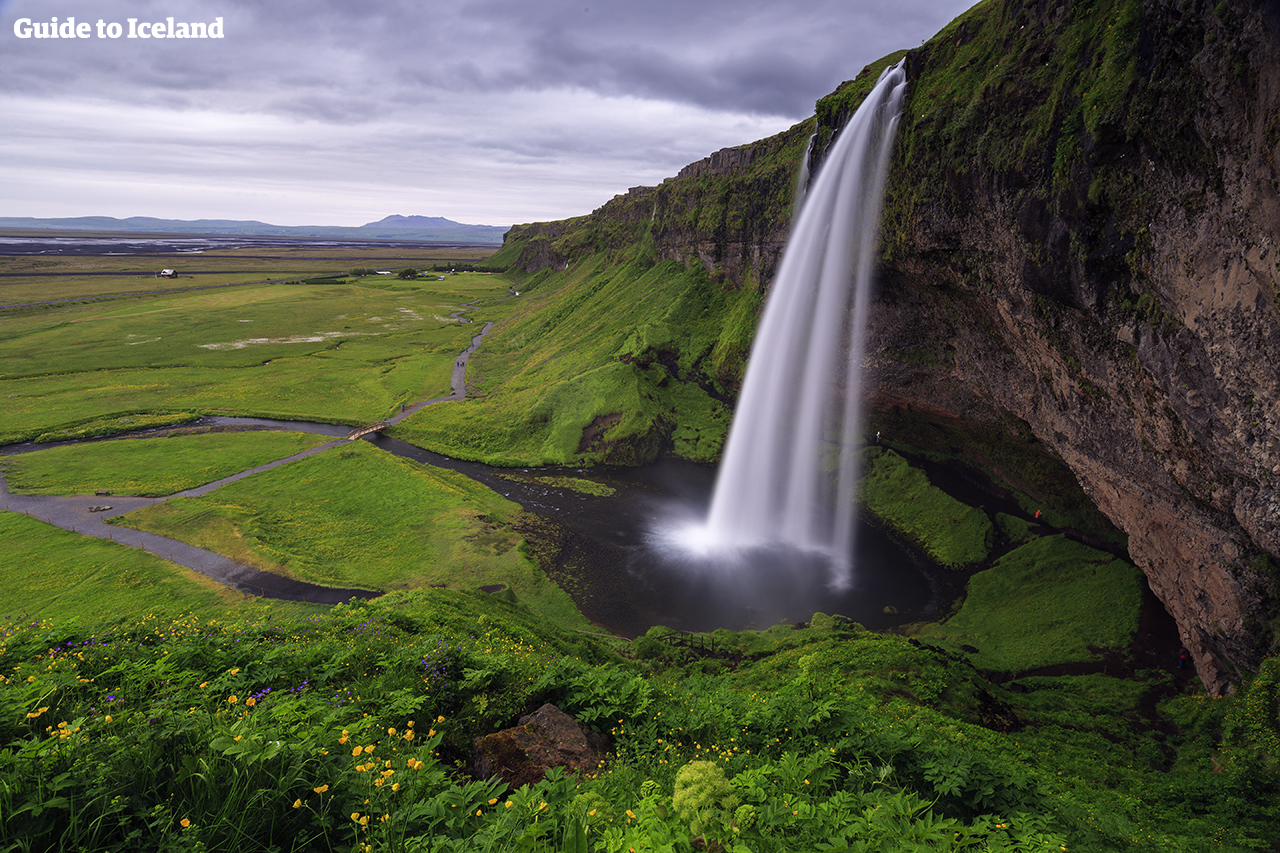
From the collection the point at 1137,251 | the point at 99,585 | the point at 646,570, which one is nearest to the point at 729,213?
the point at 646,570

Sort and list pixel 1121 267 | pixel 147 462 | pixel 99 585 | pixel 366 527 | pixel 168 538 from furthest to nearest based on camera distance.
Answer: pixel 147 462
pixel 366 527
pixel 168 538
pixel 99 585
pixel 1121 267

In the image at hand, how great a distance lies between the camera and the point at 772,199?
55438mm

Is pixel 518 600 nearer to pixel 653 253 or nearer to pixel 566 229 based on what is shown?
pixel 653 253

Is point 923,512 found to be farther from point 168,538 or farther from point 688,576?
point 168,538

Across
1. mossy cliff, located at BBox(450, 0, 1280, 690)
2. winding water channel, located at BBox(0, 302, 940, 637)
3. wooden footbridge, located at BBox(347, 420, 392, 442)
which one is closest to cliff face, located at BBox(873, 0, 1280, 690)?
mossy cliff, located at BBox(450, 0, 1280, 690)

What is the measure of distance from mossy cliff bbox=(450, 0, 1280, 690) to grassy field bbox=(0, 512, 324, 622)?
3546cm

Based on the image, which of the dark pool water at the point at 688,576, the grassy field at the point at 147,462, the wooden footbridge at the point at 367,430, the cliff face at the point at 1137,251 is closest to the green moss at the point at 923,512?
the dark pool water at the point at 688,576

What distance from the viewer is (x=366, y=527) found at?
128ft

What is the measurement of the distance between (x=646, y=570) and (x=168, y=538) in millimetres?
31037

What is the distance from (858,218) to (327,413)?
191 ft

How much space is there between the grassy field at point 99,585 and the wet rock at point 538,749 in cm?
2138

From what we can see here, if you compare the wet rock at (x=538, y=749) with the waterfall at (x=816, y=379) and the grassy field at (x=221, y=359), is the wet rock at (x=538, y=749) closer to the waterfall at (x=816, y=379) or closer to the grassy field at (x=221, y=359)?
the waterfall at (x=816, y=379)

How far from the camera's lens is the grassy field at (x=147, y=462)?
143 ft

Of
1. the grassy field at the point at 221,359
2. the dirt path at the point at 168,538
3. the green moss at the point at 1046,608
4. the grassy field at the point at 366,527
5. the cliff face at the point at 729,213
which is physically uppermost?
the cliff face at the point at 729,213
